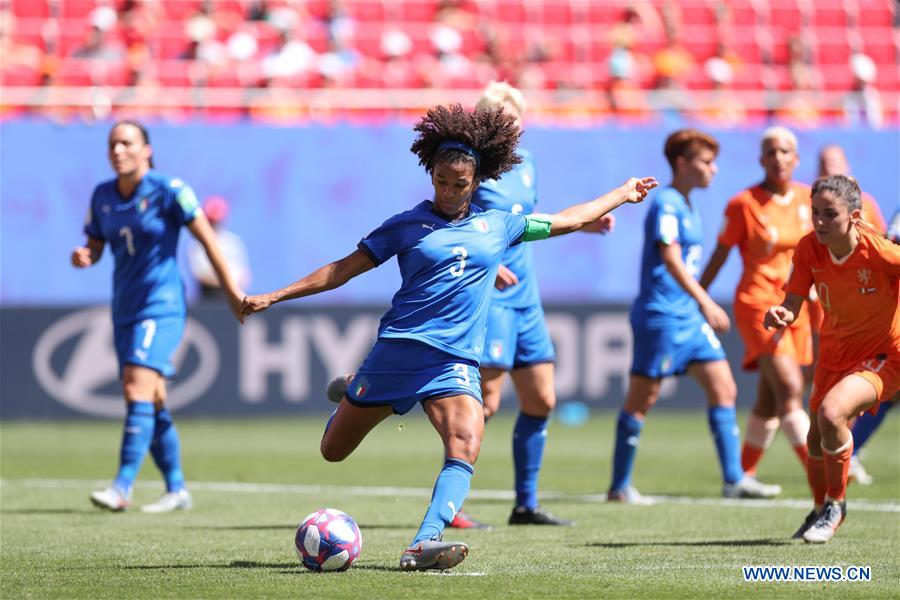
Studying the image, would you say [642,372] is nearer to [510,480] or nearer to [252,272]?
[510,480]

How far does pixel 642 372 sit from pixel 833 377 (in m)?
2.90

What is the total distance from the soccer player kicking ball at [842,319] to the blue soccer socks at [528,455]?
6.32ft

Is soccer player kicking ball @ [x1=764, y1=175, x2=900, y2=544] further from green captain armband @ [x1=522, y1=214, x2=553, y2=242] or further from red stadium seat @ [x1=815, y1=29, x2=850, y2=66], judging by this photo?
red stadium seat @ [x1=815, y1=29, x2=850, y2=66]

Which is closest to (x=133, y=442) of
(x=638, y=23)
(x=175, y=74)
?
(x=175, y=74)

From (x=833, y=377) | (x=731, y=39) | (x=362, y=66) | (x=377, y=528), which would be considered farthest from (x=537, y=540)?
(x=731, y=39)

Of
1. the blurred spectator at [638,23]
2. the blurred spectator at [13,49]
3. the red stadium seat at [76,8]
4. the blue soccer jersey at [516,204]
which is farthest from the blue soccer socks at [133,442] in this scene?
the blurred spectator at [638,23]

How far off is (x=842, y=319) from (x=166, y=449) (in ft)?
16.0

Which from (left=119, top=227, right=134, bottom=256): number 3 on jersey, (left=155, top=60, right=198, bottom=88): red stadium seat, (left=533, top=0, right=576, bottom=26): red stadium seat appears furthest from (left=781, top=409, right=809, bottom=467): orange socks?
(left=533, top=0, right=576, bottom=26): red stadium seat

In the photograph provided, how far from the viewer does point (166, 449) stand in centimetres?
1069

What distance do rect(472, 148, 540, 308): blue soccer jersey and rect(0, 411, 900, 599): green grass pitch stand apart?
1.44 meters

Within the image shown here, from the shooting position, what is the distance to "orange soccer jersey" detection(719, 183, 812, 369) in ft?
36.2

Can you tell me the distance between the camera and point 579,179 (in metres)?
20.8

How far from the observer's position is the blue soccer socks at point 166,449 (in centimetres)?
1067

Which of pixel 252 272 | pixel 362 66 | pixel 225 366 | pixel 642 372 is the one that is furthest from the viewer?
pixel 362 66
